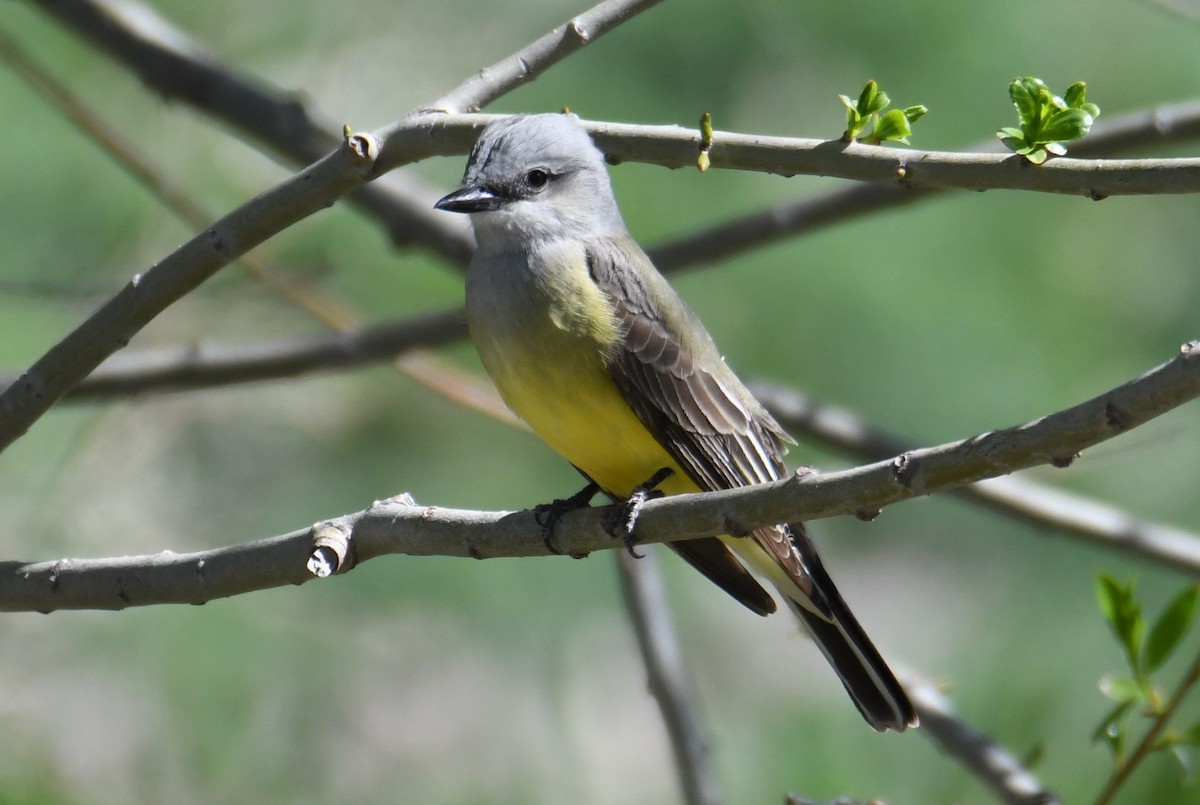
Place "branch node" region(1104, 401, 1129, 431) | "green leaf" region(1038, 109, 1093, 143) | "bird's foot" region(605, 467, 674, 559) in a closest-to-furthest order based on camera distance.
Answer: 1. "branch node" region(1104, 401, 1129, 431)
2. "green leaf" region(1038, 109, 1093, 143)
3. "bird's foot" region(605, 467, 674, 559)

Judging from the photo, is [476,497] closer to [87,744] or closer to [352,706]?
[352,706]

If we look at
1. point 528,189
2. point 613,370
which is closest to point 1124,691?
point 613,370

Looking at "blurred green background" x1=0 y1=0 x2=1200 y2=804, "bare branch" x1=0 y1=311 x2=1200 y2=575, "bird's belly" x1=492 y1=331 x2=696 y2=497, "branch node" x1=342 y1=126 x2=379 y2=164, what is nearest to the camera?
"branch node" x1=342 y1=126 x2=379 y2=164

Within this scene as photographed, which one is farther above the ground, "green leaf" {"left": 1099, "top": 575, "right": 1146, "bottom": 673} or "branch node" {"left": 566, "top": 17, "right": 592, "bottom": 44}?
"branch node" {"left": 566, "top": 17, "right": 592, "bottom": 44}

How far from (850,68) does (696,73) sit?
670 mm

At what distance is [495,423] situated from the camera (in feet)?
21.9

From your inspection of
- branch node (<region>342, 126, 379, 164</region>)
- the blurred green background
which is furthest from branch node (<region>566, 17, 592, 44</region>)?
the blurred green background

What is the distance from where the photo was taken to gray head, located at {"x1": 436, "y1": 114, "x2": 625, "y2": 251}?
4.25 meters

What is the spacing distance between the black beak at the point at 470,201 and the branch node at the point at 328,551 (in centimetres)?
148

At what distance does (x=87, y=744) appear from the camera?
19.9 feet

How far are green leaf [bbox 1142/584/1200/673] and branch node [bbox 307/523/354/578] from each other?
1974mm

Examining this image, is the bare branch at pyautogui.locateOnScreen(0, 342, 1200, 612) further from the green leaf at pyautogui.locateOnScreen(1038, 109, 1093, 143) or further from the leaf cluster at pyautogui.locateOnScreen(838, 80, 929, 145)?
the leaf cluster at pyautogui.locateOnScreen(838, 80, 929, 145)

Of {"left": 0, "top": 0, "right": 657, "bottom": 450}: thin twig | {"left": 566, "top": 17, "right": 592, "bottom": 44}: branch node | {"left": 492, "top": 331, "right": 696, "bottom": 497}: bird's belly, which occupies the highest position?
{"left": 566, "top": 17, "right": 592, "bottom": 44}: branch node

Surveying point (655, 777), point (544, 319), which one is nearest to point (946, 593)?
point (655, 777)
